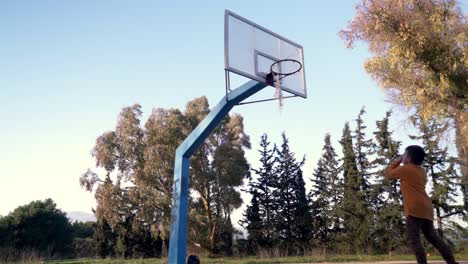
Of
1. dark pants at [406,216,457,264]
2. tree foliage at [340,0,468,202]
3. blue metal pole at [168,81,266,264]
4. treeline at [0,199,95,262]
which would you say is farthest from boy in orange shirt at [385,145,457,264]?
treeline at [0,199,95,262]

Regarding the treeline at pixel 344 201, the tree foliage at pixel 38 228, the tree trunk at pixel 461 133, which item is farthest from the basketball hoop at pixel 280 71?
the tree foliage at pixel 38 228

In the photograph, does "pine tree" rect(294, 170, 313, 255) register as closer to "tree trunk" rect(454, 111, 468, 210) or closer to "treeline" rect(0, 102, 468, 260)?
"treeline" rect(0, 102, 468, 260)

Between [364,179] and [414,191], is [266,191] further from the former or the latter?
[414,191]

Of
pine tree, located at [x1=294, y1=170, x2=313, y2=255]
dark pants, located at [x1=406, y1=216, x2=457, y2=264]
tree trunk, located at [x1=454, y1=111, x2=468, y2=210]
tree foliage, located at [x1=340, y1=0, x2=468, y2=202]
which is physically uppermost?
tree foliage, located at [x1=340, y1=0, x2=468, y2=202]

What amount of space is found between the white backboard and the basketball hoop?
9cm

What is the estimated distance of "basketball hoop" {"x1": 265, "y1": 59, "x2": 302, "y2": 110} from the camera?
445 inches

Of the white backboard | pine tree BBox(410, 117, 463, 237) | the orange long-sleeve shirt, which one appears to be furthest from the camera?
pine tree BBox(410, 117, 463, 237)

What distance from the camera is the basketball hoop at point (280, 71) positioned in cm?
1130

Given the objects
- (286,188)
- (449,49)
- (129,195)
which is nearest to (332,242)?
(286,188)

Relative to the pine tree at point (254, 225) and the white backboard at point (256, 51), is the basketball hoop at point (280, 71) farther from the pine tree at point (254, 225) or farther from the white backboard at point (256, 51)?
the pine tree at point (254, 225)

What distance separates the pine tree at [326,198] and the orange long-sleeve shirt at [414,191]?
81.2ft

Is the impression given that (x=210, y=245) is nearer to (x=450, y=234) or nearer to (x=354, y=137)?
(x=354, y=137)

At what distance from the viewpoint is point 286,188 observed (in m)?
32.8

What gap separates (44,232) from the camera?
43.2 metres
